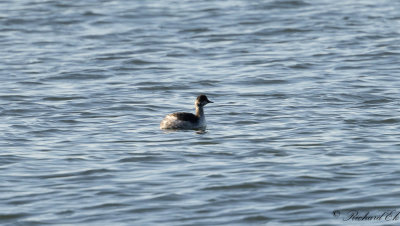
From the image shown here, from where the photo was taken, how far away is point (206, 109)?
62.2 feet

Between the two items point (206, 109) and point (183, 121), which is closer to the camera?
point (183, 121)

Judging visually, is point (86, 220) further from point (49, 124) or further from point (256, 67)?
point (256, 67)

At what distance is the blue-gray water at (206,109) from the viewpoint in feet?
39.7

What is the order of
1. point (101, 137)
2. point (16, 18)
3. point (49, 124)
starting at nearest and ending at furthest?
point (101, 137) → point (49, 124) → point (16, 18)

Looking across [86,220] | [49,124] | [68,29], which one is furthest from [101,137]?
[68,29]

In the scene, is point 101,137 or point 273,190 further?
point 101,137

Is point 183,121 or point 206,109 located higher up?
point 183,121

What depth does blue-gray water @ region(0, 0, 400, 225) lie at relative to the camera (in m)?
12.1

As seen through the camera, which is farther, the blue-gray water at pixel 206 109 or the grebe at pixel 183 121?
the grebe at pixel 183 121

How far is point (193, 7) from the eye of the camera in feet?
108

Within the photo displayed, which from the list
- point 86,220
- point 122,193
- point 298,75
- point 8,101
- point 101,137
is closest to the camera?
point 86,220

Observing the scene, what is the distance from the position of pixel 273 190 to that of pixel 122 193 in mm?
1893

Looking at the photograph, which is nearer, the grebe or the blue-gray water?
the blue-gray water

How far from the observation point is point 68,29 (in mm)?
29422
